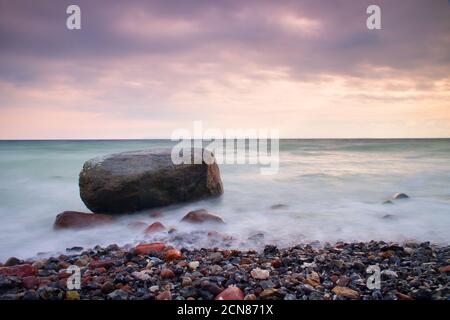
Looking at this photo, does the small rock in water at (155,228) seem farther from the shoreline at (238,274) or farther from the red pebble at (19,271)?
the red pebble at (19,271)

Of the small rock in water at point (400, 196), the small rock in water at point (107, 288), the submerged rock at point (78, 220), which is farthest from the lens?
the small rock in water at point (400, 196)

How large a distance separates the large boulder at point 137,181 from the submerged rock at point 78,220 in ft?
1.10

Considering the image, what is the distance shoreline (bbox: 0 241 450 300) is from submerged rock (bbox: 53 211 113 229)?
3.16 feet

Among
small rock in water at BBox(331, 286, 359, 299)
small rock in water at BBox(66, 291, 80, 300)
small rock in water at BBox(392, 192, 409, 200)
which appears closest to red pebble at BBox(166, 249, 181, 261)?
small rock in water at BBox(66, 291, 80, 300)

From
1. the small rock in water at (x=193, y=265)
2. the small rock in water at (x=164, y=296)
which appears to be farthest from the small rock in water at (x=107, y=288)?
the small rock in water at (x=193, y=265)

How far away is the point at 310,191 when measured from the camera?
6633 mm

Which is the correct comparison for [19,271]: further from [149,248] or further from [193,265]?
[193,265]

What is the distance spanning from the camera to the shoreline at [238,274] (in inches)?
95.3

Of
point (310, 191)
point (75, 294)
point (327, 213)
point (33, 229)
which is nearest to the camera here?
point (75, 294)

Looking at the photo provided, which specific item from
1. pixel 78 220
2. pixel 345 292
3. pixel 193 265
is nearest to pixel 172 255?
pixel 193 265
